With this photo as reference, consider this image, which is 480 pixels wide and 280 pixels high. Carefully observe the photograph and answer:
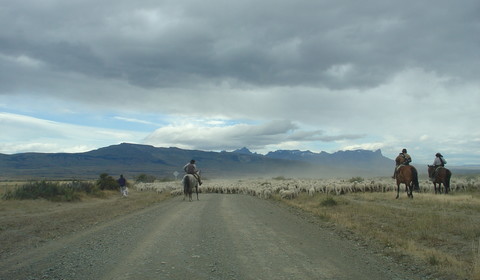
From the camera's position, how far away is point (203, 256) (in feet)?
28.3

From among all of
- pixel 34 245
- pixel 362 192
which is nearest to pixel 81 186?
pixel 362 192

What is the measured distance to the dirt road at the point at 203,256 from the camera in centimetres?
738

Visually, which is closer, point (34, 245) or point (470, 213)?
point (34, 245)

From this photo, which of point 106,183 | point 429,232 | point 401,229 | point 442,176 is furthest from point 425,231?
point 106,183

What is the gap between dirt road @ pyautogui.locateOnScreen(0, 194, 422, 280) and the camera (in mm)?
7378

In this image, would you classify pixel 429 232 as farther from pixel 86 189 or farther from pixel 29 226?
pixel 86 189

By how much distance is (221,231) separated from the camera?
39.3 feet

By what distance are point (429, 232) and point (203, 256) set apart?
672cm

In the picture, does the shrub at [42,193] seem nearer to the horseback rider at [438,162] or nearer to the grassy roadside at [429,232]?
the grassy roadside at [429,232]

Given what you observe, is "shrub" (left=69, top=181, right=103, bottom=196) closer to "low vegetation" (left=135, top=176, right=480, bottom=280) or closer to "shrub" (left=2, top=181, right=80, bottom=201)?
"shrub" (left=2, top=181, right=80, bottom=201)

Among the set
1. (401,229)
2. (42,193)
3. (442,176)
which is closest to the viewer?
(401,229)

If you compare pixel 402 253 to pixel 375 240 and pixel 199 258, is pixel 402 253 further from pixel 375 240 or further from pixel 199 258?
pixel 199 258

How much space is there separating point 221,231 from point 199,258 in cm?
356

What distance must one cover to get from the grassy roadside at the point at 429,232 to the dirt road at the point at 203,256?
734 mm
